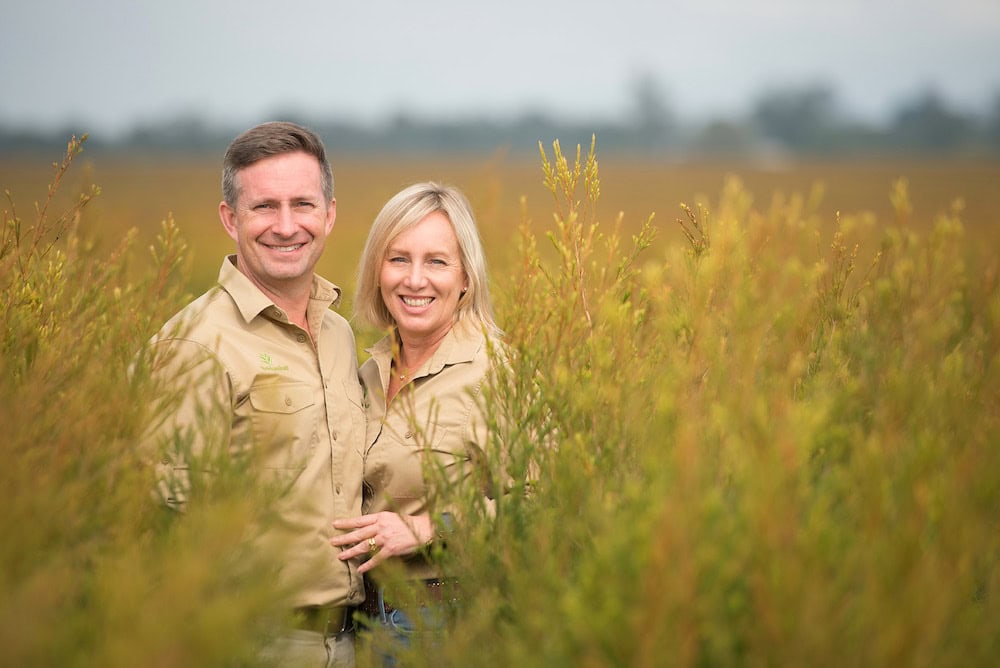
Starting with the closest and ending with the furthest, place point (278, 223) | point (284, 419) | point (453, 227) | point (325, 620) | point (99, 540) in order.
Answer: point (99, 540)
point (325, 620)
point (284, 419)
point (278, 223)
point (453, 227)

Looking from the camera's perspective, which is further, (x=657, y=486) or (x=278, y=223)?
(x=278, y=223)

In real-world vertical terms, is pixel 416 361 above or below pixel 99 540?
above

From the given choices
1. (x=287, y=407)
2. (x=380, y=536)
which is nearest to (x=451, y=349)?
(x=287, y=407)

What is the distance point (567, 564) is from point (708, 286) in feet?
3.01

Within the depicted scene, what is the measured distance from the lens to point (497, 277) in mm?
5977

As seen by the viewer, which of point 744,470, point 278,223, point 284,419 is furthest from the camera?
point 278,223

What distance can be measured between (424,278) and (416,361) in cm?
38

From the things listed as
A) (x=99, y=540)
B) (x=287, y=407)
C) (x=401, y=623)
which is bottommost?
(x=401, y=623)

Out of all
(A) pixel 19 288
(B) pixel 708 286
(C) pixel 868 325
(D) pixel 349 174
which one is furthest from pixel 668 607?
(D) pixel 349 174

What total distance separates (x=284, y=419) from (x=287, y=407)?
5cm

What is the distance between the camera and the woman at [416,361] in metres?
3.17

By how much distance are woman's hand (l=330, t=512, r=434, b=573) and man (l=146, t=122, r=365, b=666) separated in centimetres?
8

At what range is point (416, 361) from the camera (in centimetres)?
374

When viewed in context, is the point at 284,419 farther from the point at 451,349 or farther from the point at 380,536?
the point at 451,349
